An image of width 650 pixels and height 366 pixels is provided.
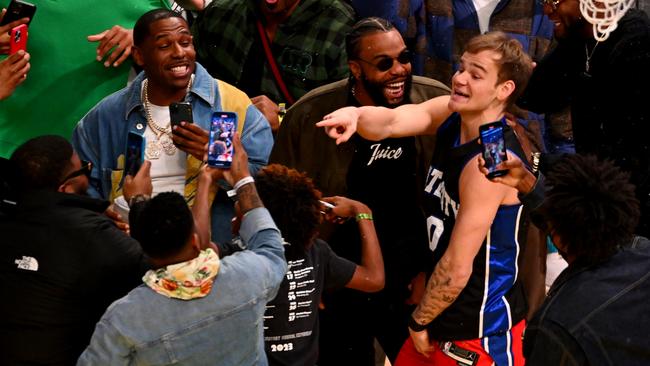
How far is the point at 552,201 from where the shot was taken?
350 centimetres

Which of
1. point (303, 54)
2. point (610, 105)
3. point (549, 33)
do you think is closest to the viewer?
point (610, 105)

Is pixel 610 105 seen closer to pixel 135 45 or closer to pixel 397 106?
pixel 397 106

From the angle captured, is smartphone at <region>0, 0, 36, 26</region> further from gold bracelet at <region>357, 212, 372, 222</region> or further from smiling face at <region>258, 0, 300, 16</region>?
gold bracelet at <region>357, 212, 372, 222</region>

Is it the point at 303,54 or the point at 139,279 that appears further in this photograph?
the point at 303,54

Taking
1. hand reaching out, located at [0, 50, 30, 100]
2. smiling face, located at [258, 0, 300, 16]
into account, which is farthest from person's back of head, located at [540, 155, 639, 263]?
hand reaching out, located at [0, 50, 30, 100]

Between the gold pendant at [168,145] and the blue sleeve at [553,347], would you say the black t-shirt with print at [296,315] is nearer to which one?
the gold pendant at [168,145]

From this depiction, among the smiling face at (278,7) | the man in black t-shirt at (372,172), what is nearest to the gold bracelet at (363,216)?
the man in black t-shirt at (372,172)

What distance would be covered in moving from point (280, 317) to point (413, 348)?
0.74 metres

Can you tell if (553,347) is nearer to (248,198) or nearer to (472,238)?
(472,238)

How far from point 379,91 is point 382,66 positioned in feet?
0.40

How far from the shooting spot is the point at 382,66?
4.82m

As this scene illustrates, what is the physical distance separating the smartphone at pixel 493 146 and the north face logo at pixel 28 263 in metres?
1.60

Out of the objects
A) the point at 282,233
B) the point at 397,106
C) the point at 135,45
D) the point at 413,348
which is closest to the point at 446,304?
the point at 413,348

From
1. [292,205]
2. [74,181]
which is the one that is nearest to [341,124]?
[292,205]
